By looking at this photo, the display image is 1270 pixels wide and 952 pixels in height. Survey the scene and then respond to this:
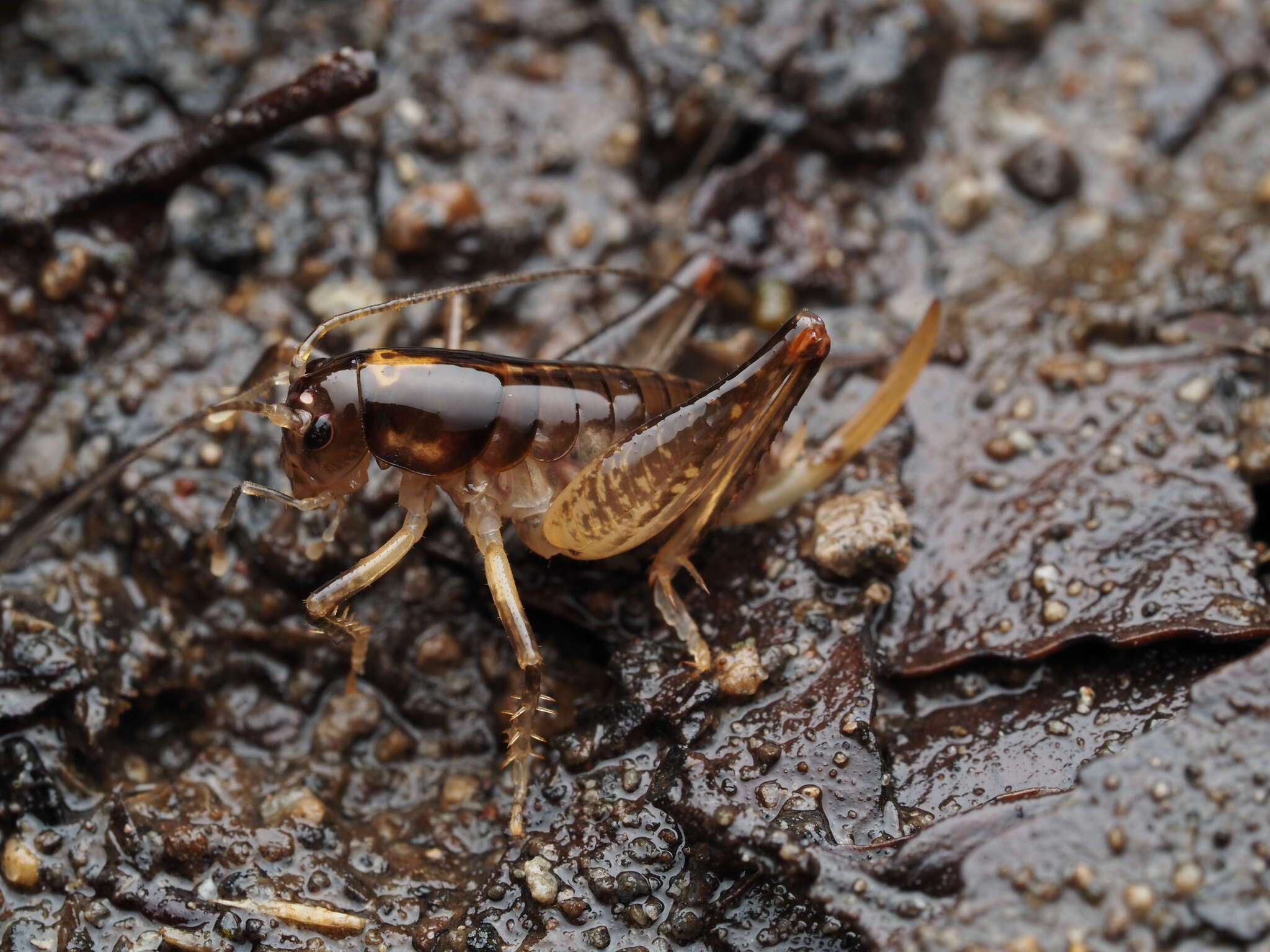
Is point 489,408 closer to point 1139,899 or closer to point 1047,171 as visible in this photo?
point 1139,899

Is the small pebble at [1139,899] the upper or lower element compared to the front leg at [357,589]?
lower

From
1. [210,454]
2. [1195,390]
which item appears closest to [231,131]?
[210,454]

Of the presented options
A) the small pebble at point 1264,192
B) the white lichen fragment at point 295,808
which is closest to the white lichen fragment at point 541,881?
the white lichen fragment at point 295,808

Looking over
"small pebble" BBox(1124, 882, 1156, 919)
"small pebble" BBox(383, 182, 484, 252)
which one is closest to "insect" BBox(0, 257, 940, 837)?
"small pebble" BBox(383, 182, 484, 252)

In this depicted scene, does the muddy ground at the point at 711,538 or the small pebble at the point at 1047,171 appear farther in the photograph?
the small pebble at the point at 1047,171

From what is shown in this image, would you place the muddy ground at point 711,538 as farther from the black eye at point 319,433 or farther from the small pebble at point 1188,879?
the black eye at point 319,433

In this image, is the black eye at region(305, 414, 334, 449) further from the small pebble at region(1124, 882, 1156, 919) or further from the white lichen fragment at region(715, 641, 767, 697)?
the small pebble at region(1124, 882, 1156, 919)

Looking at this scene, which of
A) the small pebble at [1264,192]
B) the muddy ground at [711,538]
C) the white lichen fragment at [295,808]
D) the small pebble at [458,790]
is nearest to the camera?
the muddy ground at [711,538]
